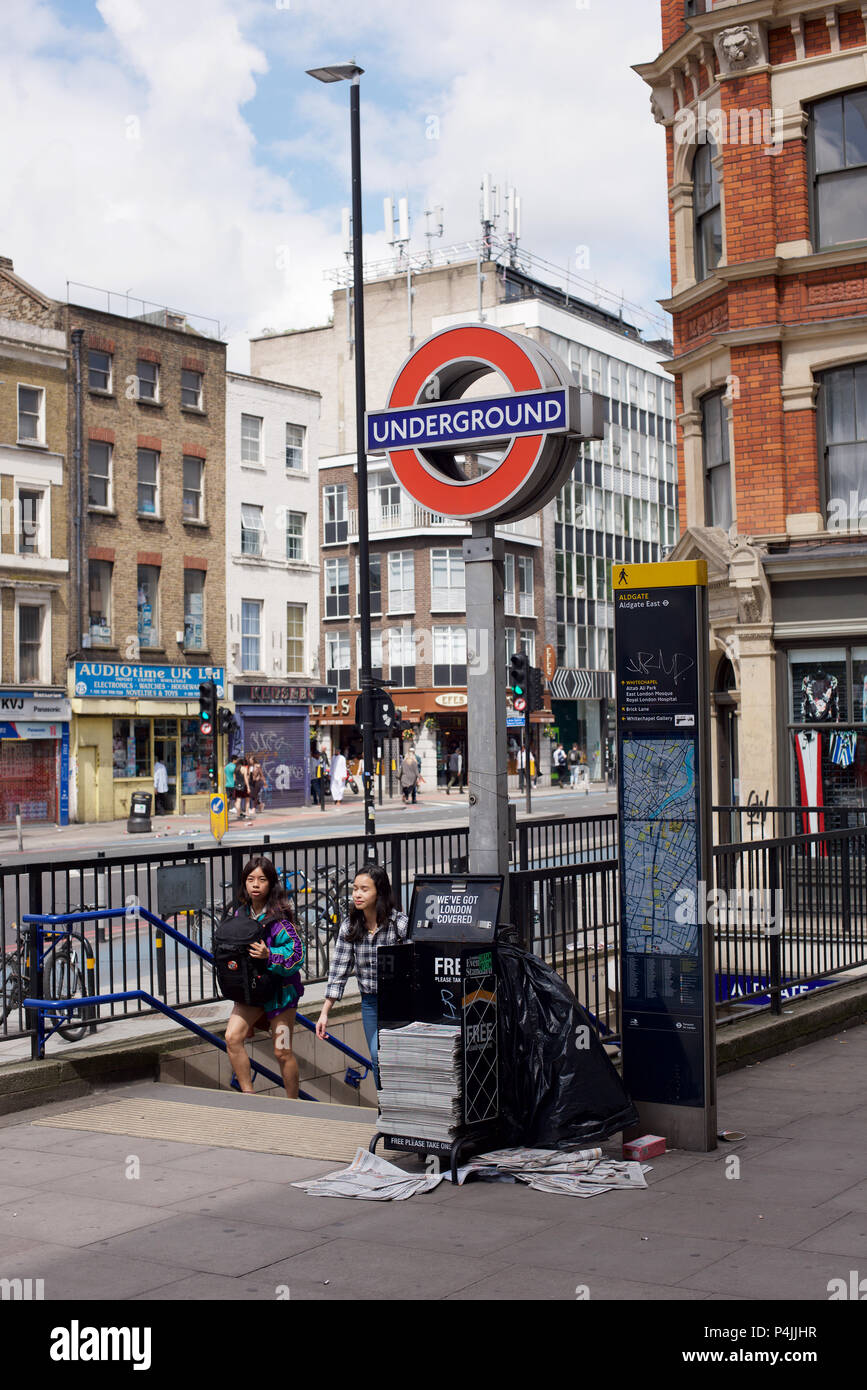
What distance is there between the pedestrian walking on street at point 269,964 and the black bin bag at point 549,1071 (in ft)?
8.80

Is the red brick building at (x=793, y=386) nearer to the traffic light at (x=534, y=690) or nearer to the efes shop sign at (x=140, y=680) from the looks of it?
the traffic light at (x=534, y=690)

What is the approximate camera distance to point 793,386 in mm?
18156

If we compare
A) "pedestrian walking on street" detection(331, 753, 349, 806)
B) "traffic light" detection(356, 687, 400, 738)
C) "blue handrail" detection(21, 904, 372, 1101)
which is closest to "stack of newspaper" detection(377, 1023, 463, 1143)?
"blue handrail" detection(21, 904, 372, 1101)

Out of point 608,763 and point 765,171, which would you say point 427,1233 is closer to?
point 765,171

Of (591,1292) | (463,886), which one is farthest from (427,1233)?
(463,886)

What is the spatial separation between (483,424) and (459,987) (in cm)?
290

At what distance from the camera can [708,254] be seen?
1953 centimetres

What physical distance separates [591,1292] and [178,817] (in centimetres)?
4023

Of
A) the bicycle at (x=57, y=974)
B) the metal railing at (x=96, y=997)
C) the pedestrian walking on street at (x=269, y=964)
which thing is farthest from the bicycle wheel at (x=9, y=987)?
the pedestrian walking on street at (x=269, y=964)

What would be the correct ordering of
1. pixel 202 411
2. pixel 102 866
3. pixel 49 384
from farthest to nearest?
pixel 202 411, pixel 49 384, pixel 102 866

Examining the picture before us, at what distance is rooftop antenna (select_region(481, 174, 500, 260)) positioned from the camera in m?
68.5

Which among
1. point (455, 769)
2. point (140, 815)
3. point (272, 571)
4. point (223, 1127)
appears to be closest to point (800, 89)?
point (223, 1127)

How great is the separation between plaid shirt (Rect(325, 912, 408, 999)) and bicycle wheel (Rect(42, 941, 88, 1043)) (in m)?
1.66
